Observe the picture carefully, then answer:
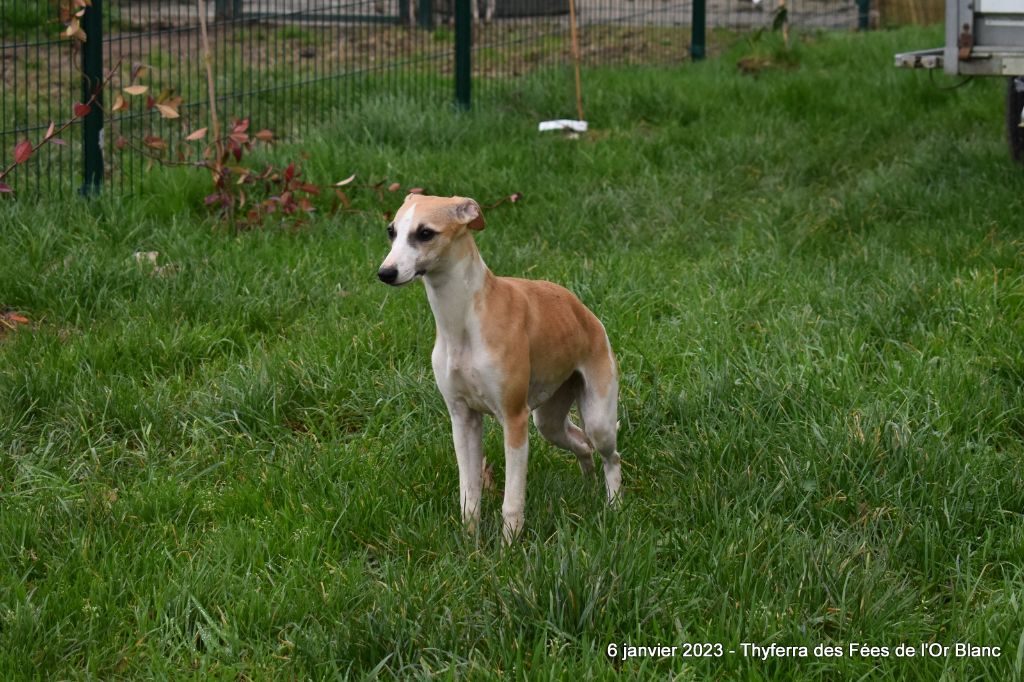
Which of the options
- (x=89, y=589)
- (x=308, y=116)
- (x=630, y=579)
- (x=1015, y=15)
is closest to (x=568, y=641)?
(x=630, y=579)

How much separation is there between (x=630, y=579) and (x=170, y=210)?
4.31 meters

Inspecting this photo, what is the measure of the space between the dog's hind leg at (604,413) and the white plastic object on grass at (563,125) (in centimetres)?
499

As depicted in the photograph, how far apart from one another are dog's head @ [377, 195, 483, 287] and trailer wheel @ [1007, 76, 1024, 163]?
18.1 ft

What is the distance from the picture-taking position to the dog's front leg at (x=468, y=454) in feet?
12.8

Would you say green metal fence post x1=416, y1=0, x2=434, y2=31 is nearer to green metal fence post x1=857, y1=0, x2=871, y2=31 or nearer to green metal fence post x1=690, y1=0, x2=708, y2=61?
green metal fence post x1=690, y1=0, x2=708, y2=61

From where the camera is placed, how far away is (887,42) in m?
13.0

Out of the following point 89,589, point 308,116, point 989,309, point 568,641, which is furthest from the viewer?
point 308,116

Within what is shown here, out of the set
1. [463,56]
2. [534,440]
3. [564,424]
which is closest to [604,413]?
[564,424]

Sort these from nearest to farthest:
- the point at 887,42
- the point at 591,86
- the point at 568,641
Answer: the point at 568,641, the point at 591,86, the point at 887,42

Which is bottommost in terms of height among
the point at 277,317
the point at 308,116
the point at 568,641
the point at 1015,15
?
the point at 568,641

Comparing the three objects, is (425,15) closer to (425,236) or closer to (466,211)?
(466,211)

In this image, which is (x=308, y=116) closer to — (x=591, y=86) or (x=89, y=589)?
(x=591, y=86)

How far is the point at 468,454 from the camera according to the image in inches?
155

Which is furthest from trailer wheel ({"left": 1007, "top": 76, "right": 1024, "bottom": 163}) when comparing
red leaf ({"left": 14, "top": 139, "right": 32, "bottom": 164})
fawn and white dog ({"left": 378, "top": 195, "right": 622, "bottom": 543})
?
red leaf ({"left": 14, "top": 139, "right": 32, "bottom": 164})
